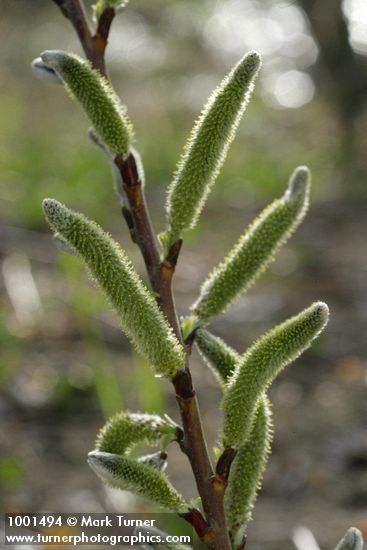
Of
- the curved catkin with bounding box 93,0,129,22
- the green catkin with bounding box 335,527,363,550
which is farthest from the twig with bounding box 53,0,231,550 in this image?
the green catkin with bounding box 335,527,363,550

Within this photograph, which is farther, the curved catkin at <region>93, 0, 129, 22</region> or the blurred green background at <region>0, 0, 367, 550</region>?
the blurred green background at <region>0, 0, 367, 550</region>

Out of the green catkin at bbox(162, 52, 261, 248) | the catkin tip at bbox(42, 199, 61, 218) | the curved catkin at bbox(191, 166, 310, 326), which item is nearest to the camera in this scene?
the catkin tip at bbox(42, 199, 61, 218)

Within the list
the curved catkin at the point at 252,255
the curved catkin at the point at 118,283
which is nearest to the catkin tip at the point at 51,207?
the curved catkin at the point at 118,283

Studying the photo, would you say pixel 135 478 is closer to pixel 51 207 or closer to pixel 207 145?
pixel 51 207

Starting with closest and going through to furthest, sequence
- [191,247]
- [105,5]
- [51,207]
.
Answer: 1. [51,207]
2. [105,5]
3. [191,247]

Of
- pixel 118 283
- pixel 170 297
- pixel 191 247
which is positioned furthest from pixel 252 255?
pixel 191 247

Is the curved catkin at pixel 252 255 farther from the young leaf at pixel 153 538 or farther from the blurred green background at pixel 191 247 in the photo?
the blurred green background at pixel 191 247

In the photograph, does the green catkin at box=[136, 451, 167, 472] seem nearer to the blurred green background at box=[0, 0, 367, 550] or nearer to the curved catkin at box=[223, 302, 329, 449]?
the curved catkin at box=[223, 302, 329, 449]
